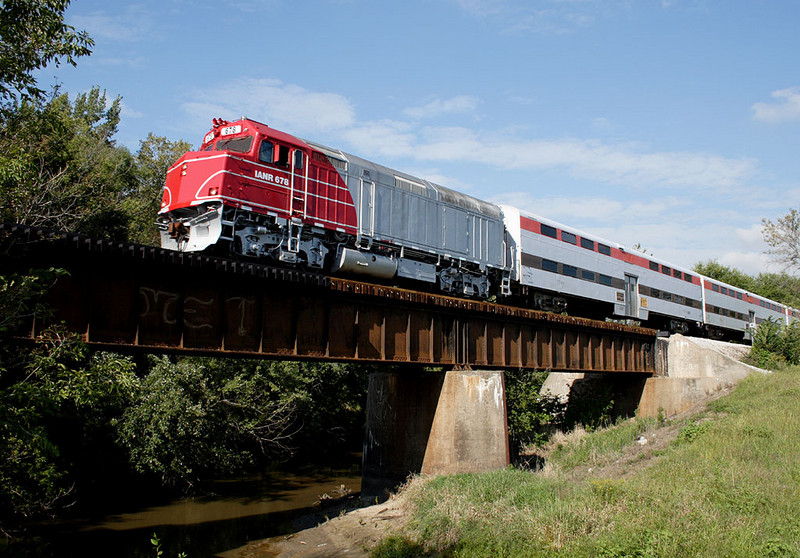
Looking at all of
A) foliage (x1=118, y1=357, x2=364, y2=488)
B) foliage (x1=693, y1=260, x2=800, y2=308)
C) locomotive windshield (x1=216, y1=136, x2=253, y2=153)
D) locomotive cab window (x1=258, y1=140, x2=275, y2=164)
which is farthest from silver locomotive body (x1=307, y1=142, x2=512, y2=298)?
foliage (x1=693, y1=260, x2=800, y2=308)

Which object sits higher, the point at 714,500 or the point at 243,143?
the point at 243,143

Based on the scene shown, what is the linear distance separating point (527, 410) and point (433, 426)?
37.8 ft

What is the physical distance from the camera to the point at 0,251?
10.7 m

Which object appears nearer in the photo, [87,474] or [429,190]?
[429,190]

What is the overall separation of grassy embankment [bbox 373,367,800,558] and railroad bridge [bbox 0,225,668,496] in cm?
244

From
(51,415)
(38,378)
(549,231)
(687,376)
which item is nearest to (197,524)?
(51,415)

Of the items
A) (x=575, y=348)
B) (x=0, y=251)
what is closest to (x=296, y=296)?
(x=0, y=251)

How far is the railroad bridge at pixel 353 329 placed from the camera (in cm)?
1235

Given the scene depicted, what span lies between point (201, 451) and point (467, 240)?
1352cm

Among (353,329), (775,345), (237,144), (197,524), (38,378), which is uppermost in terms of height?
(237,144)

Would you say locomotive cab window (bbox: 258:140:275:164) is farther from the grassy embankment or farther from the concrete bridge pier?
the grassy embankment

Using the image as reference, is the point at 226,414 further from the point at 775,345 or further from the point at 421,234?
the point at 775,345

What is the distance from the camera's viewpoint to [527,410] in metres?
30.4

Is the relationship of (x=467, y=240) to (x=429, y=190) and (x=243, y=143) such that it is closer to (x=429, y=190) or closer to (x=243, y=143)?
(x=429, y=190)
